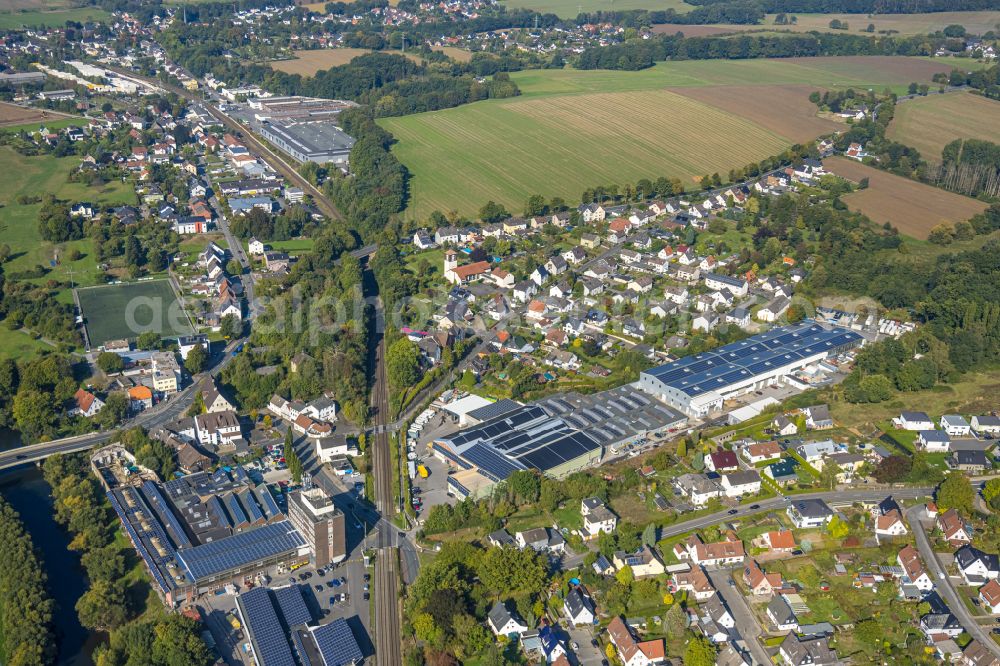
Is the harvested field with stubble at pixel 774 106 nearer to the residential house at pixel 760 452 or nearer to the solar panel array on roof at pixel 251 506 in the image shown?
the residential house at pixel 760 452

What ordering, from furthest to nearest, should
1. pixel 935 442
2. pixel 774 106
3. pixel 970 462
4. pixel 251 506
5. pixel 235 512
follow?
pixel 774 106, pixel 935 442, pixel 970 462, pixel 251 506, pixel 235 512

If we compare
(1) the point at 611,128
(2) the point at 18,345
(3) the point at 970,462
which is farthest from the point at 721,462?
(1) the point at 611,128

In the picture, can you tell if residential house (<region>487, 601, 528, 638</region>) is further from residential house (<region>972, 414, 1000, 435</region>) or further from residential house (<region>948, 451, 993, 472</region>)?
residential house (<region>972, 414, 1000, 435</region>)

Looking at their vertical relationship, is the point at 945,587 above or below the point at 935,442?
below

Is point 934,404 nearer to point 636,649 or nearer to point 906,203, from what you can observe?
point 636,649

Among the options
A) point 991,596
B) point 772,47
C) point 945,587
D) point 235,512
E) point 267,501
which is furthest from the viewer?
point 772,47

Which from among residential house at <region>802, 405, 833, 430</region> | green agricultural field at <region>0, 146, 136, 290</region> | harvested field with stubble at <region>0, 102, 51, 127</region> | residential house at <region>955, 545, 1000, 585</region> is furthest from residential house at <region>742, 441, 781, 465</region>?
harvested field with stubble at <region>0, 102, 51, 127</region>

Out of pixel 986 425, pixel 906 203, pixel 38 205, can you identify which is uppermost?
pixel 906 203
